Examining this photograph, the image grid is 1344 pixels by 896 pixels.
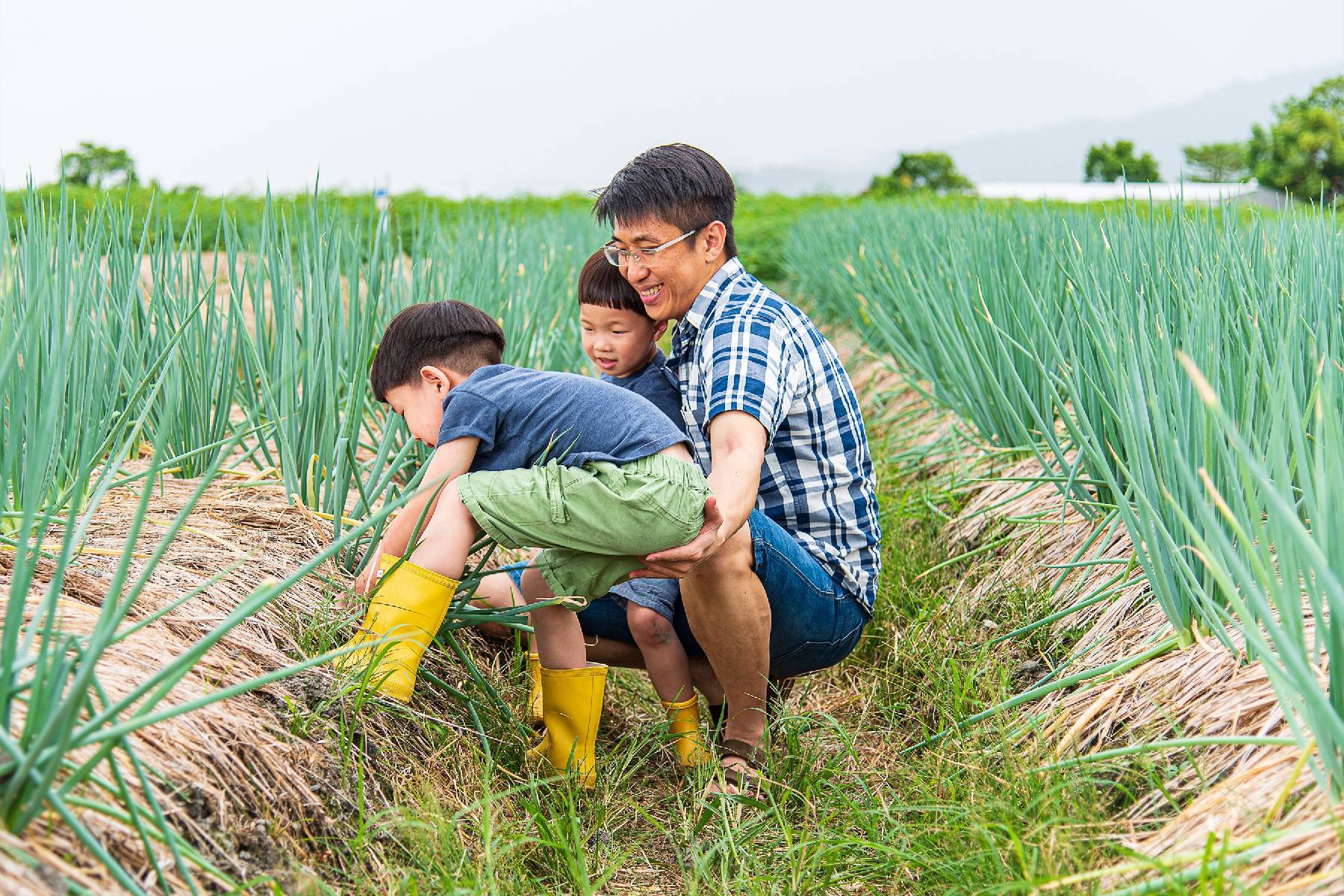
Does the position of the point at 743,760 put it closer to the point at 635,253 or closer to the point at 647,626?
the point at 647,626

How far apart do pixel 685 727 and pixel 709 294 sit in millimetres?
740

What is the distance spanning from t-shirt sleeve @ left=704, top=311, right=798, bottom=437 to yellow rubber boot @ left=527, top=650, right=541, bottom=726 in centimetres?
56

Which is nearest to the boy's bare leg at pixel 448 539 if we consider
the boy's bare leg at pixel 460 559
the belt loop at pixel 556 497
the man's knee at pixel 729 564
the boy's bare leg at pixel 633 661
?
the boy's bare leg at pixel 460 559

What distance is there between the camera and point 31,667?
1214 mm

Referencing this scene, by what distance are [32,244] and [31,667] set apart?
0.86 m

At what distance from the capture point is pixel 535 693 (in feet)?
6.48

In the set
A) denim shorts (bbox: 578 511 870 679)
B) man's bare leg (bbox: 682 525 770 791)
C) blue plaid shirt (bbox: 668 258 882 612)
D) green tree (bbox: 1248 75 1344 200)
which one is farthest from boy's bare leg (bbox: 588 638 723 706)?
green tree (bbox: 1248 75 1344 200)

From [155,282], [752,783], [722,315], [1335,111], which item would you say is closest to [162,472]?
[155,282]

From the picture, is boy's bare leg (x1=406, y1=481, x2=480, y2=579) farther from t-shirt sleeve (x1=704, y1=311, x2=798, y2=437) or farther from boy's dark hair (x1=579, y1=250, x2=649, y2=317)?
boy's dark hair (x1=579, y1=250, x2=649, y2=317)

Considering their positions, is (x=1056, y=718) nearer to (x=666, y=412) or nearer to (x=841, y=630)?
(x=841, y=630)

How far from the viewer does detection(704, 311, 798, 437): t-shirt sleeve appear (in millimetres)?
1723

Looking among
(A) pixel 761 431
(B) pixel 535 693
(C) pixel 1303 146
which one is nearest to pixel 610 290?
(A) pixel 761 431

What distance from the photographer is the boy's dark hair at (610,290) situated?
2.05m

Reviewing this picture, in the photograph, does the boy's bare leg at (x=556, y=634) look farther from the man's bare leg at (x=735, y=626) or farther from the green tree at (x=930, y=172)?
the green tree at (x=930, y=172)
